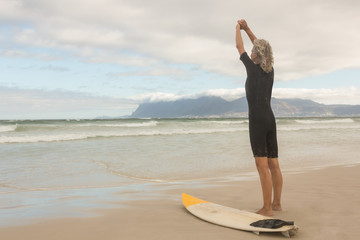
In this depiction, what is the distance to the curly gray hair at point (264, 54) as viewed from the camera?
346cm

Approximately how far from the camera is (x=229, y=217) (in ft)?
10.6

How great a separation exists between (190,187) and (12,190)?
335 centimetres

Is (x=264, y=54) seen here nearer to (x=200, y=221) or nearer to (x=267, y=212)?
(x=267, y=212)

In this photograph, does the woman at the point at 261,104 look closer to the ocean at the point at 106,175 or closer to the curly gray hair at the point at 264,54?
the curly gray hair at the point at 264,54

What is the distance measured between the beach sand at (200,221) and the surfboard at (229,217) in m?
0.07

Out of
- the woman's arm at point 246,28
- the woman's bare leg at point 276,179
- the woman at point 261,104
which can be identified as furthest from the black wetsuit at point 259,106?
the woman's arm at point 246,28

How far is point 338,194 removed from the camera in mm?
4508

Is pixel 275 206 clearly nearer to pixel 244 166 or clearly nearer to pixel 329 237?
pixel 329 237

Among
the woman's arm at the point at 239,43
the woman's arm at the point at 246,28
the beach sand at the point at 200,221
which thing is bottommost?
the beach sand at the point at 200,221

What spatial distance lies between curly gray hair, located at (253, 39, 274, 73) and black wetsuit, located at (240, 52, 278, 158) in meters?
0.07

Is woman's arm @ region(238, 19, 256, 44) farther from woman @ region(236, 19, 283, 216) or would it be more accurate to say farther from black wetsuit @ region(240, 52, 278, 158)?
black wetsuit @ region(240, 52, 278, 158)

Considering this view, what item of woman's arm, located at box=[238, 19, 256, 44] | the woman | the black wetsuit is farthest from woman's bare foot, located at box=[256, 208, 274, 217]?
woman's arm, located at box=[238, 19, 256, 44]

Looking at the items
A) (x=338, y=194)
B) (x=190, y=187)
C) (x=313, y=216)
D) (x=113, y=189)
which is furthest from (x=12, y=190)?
(x=338, y=194)

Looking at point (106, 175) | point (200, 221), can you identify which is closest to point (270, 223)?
point (200, 221)
